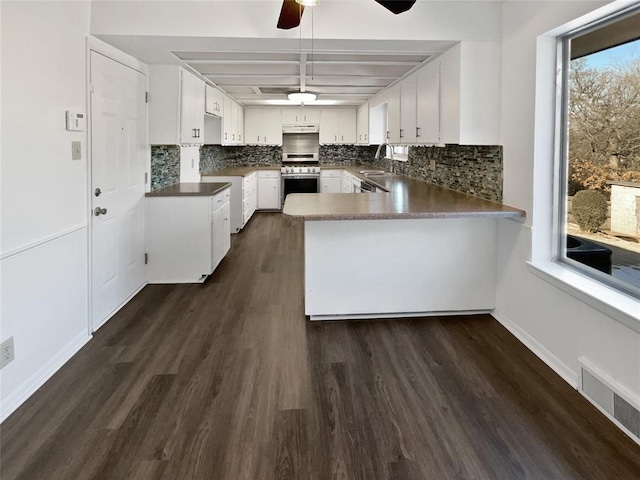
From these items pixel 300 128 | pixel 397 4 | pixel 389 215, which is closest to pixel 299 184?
pixel 300 128

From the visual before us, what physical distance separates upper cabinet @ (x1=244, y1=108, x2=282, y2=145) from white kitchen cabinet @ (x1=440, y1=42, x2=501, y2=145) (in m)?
5.84

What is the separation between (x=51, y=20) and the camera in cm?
255

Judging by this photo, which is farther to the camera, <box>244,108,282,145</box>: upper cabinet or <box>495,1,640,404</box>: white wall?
<box>244,108,282,145</box>: upper cabinet

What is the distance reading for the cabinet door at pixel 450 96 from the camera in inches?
135

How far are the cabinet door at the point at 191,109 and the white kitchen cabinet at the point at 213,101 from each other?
1.02 ft

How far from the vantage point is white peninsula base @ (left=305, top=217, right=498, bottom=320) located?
11.2 ft

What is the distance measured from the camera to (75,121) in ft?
9.27

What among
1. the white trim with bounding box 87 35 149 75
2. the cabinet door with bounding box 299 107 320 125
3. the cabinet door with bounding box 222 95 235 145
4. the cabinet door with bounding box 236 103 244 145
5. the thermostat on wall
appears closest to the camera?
the thermostat on wall

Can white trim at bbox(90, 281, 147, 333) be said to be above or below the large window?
below

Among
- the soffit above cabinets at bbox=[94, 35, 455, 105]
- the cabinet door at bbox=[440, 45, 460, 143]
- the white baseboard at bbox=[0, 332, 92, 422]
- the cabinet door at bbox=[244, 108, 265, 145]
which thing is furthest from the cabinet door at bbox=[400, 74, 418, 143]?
the cabinet door at bbox=[244, 108, 265, 145]

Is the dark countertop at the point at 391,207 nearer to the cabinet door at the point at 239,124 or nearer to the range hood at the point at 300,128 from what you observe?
the cabinet door at the point at 239,124

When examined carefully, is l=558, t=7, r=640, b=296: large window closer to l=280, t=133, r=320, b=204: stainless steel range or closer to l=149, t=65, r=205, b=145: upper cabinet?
l=149, t=65, r=205, b=145: upper cabinet

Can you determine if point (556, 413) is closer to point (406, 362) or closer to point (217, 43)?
point (406, 362)

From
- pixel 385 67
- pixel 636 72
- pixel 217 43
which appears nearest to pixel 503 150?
pixel 636 72
